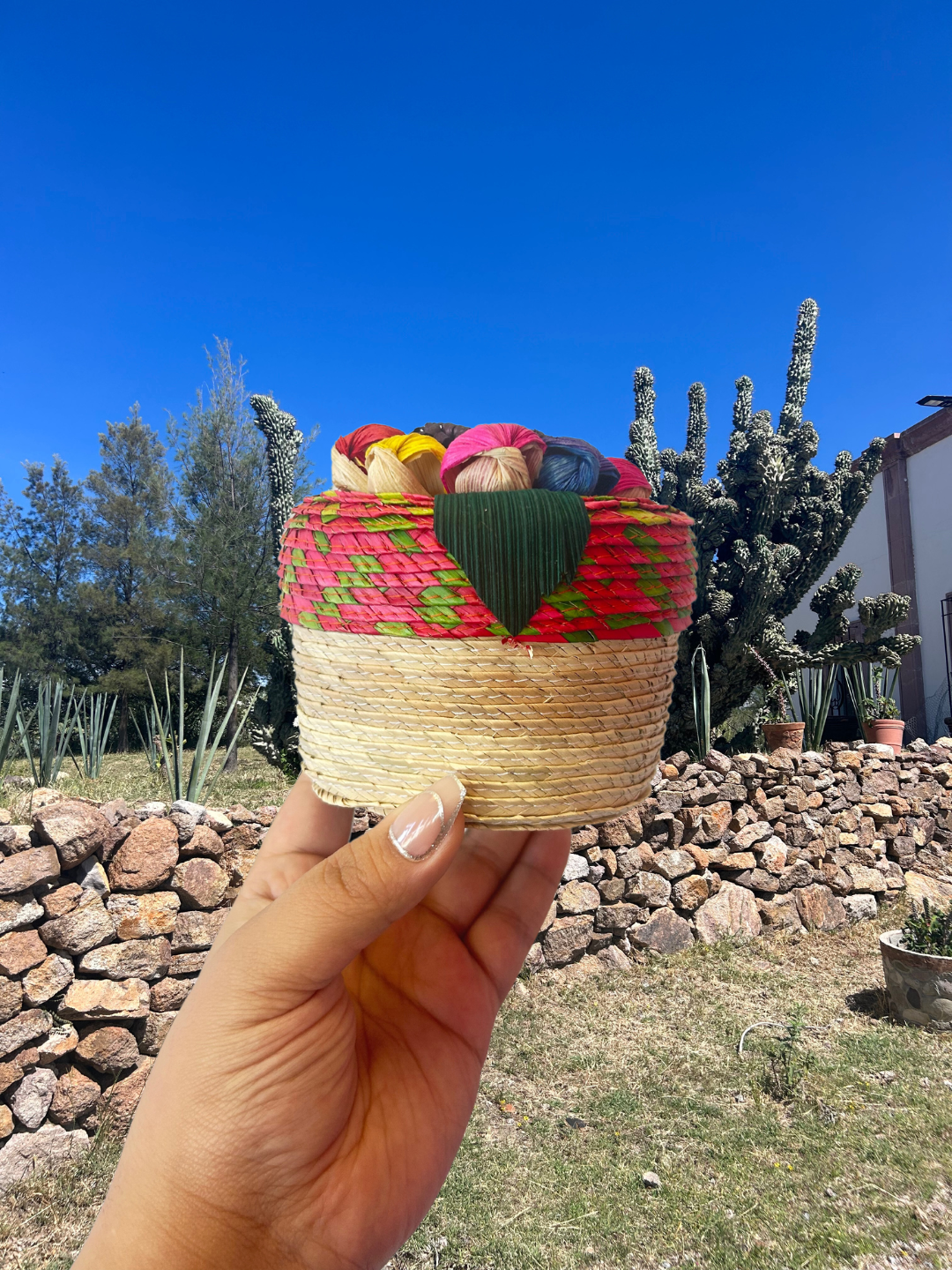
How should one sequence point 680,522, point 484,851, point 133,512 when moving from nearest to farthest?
1. point 680,522
2. point 484,851
3. point 133,512

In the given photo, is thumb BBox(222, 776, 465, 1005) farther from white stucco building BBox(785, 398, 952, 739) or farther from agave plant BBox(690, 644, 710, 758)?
white stucco building BBox(785, 398, 952, 739)

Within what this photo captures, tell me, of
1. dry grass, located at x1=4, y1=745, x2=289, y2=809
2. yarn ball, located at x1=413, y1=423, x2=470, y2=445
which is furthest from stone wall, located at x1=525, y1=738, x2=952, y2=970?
yarn ball, located at x1=413, y1=423, x2=470, y2=445

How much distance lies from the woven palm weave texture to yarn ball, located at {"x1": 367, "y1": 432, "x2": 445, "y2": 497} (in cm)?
6

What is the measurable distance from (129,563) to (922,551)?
693 inches

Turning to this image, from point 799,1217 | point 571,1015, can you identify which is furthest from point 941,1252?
point 571,1015

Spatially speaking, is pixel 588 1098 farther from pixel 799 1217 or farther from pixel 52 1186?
pixel 52 1186

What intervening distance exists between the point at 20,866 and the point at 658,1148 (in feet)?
9.45

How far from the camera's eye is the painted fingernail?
0.89 meters

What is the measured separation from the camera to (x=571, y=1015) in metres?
4.33

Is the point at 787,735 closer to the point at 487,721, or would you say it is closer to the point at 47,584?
the point at 487,721

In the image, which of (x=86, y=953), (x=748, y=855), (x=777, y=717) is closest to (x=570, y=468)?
(x=86, y=953)

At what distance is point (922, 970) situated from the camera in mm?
4176

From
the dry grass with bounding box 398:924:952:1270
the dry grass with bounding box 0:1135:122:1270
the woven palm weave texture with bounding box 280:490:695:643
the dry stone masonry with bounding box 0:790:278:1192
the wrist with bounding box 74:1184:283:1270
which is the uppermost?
the woven palm weave texture with bounding box 280:490:695:643

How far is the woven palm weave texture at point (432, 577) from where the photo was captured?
93 centimetres
